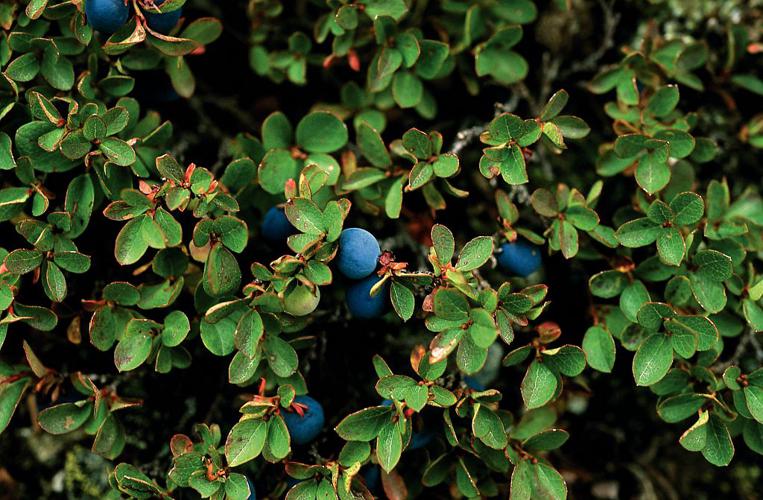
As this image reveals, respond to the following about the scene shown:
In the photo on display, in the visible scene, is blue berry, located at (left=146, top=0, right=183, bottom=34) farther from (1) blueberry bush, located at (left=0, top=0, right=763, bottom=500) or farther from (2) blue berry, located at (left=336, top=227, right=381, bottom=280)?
(2) blue berry, located at (left=336, top=227, right=381, bottom=280)

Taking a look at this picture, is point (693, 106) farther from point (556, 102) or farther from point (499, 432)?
point (499, 432)

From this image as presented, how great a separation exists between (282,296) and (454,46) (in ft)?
2.72

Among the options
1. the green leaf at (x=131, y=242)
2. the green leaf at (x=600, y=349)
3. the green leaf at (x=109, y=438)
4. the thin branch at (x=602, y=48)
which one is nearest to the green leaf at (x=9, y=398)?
the green leaf at (x=109, y=438)

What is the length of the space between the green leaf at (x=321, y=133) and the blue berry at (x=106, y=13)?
0.40m

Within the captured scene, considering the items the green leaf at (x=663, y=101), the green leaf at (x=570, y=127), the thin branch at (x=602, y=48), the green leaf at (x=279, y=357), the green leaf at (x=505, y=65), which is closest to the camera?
the green leaf at (x=279, y=357)

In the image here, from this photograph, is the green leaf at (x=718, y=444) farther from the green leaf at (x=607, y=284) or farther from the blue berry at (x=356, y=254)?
the blue berry at (x=356, y=254)

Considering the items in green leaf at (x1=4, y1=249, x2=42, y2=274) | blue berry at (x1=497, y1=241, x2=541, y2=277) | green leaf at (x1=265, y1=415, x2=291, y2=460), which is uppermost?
green leaf at (x1=4, y1=249, x2=42, y2=274)

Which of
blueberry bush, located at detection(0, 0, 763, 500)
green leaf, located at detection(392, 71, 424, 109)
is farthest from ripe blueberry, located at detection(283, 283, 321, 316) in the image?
green leaf, located at detection(392, 71, 424, 109)

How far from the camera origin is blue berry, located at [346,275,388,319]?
4.20ft

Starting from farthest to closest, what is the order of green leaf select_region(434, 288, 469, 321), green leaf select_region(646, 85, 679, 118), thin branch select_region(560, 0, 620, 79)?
thin branch select_region(560, 0, 620, 79), green leaf select_region(646, 85, 679, 118), green leaf select_region(434, 288, 469, 321)

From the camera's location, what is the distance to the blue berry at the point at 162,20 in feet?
4.28

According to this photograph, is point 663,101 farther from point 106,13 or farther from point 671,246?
point 106,13

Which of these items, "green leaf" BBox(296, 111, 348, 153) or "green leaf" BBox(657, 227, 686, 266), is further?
"green leaf" BBox(296, 111, 348, 153)

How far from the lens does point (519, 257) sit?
57.1 inches
